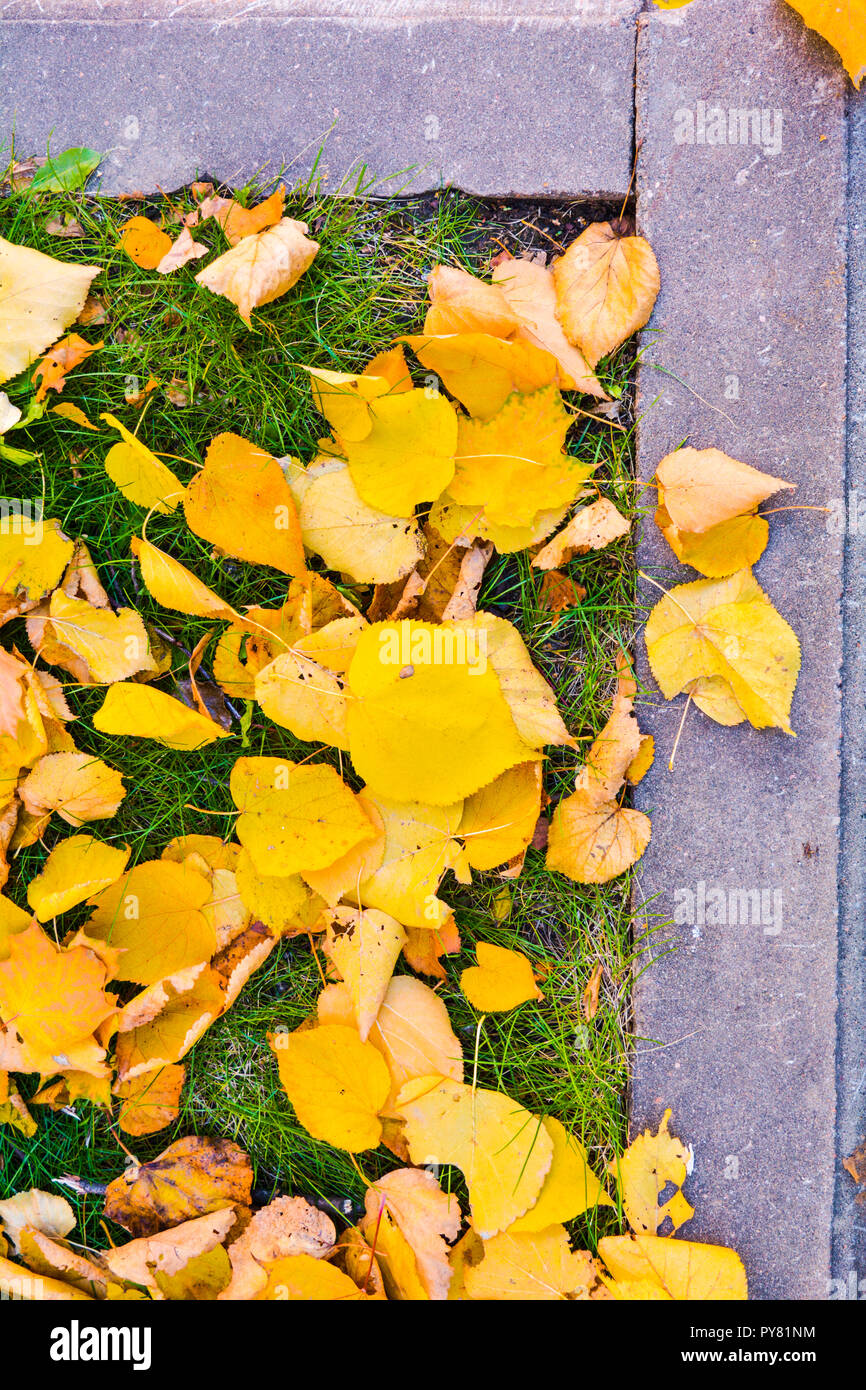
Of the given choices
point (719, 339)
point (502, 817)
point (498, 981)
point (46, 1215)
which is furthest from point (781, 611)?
point (46, 1215)

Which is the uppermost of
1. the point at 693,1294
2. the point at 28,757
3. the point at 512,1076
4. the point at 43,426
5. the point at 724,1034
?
the point at 43,426

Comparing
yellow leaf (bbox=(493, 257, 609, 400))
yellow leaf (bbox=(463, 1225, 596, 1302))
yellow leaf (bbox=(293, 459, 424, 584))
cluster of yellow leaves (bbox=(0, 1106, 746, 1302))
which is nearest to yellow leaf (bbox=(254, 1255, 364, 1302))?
cluster of yellow leaves (bbox=(0, 1106, 746, 1302))

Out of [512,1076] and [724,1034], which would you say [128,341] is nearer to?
[512,1076]

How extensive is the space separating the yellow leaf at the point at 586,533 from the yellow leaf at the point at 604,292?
1.05 ft

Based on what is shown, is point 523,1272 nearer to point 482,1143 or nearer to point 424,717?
point 482,1143

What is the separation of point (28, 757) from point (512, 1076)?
1.30m

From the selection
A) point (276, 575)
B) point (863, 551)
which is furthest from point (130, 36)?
point (863, 551)

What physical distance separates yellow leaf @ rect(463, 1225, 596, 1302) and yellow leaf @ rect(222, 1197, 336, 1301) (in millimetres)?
335

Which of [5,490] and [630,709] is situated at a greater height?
[5,490]

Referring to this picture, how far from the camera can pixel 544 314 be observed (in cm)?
190

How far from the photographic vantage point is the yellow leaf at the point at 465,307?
1.82 meters

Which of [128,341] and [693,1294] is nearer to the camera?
[693,1294]

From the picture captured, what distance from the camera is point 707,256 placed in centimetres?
192
